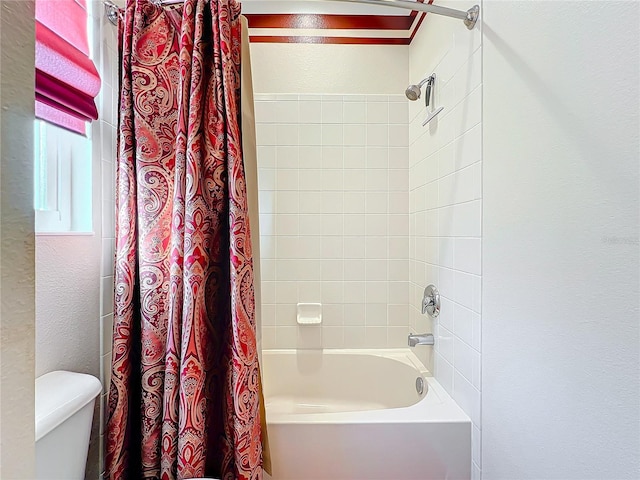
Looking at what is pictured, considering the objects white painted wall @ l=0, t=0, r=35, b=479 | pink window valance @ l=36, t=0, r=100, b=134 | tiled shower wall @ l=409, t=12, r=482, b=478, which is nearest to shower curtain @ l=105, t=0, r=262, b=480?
pink window valance @ l=36, t=0, r=100, b=134

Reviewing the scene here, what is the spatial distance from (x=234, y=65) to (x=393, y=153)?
3.70 feet

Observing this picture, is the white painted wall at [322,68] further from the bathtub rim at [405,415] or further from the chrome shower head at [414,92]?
the bathtub rim at [405,415]

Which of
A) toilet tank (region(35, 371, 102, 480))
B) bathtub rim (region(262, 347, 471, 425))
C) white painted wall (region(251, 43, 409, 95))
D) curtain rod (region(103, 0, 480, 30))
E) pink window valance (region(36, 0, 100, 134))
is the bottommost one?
bathtub rim (region(262, 347, 471, 425))

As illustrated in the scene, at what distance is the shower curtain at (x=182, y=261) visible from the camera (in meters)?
1.15

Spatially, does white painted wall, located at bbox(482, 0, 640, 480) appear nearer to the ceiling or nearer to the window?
the ceiling

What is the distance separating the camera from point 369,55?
2117 millimetres

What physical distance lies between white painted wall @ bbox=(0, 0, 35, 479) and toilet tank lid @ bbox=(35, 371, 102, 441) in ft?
2.45

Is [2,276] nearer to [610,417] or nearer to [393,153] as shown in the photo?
[610,417]

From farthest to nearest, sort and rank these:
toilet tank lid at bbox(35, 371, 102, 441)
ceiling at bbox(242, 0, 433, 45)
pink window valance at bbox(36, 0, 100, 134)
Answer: ceiling at bbox(242, 0, 433, 45)
pink window valance at bbox(36, 0, 100, 134)
toilet tank lid at bbox(35, 371, 102, 441)

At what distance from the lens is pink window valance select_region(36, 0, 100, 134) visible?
101cm

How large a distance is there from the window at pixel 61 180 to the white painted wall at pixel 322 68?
3.70ft

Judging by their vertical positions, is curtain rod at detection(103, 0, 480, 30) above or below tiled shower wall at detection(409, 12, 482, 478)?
above

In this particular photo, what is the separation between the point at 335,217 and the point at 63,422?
151cm

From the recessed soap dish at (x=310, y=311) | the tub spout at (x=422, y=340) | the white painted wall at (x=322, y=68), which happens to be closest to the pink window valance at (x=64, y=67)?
the white painted wall at (x=322, y=68)
